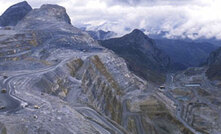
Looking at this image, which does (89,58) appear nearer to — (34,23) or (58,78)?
(58,78)

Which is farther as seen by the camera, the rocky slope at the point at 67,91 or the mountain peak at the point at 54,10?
the mountain peak at the point at 54,10

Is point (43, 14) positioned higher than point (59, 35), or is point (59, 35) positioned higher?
point (43, 14)

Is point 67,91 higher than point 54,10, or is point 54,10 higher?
point 54,10

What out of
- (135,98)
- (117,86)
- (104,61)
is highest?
(104,61)

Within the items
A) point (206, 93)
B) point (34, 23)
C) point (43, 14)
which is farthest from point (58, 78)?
point (206, 93)

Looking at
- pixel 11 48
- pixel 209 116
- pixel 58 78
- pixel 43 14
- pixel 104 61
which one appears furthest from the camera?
pixel 43 14

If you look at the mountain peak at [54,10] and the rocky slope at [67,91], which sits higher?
the mountain peak at [54,10]

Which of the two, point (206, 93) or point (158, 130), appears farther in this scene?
point (206, 93)

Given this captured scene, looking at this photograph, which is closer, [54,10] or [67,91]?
[67,91]

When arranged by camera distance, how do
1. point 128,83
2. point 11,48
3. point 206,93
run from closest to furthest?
point 11,48
point 128,83
point 206,93
